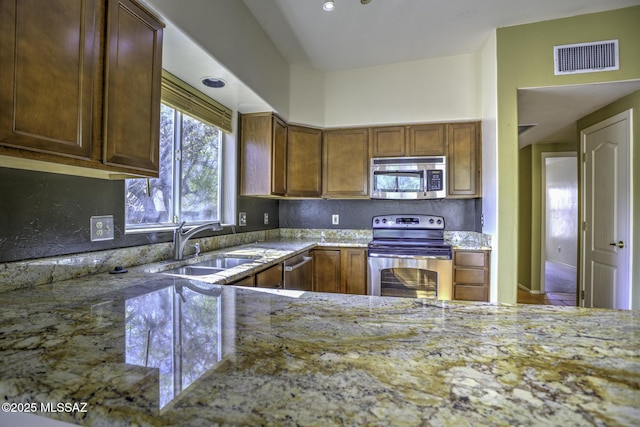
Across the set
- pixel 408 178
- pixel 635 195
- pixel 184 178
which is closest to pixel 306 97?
pixel 408 178

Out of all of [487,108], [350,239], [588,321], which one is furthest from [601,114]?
[588,321]

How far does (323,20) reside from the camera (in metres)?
2.55

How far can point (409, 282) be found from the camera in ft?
9.74

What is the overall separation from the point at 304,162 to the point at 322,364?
115 inches

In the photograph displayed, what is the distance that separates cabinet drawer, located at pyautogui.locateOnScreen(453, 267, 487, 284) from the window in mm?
2157

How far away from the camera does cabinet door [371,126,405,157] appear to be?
10.8 ft

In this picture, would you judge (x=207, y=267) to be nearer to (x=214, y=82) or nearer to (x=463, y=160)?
(x=214, y=82)

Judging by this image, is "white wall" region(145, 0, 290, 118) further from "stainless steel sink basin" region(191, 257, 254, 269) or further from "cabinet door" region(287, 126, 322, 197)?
"stainless steel sink basin" region(191, 257, 254, 269)

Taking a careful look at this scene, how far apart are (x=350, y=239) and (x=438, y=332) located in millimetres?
2845

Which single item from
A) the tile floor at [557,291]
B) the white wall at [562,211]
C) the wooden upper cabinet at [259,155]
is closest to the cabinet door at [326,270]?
the wooden upper cabinet at [259,155]

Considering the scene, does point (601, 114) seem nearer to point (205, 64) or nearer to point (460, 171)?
point (460, 171)

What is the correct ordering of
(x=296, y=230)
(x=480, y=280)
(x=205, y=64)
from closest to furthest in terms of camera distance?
(x=205, y=64), (x=480, y=280), (x=296, y=230)

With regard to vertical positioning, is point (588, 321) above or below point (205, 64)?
below

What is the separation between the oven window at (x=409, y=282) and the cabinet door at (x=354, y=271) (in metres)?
0.19
